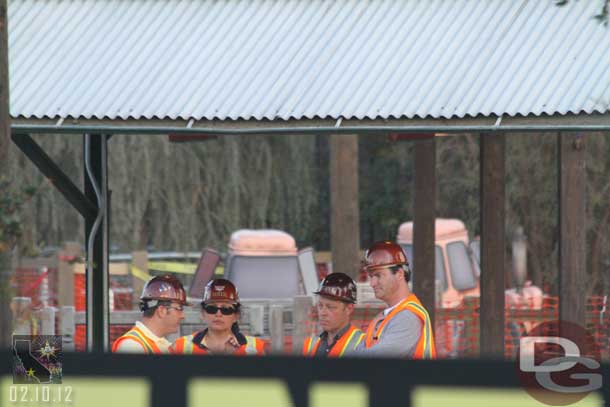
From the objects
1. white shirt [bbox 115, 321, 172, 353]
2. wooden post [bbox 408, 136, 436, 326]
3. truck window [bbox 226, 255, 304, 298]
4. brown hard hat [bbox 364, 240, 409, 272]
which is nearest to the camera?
white shirt [bbox 115, 321, 172, 353]

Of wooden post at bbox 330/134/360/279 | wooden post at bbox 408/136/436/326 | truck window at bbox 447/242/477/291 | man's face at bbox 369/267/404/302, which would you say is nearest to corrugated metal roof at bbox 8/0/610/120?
man's face at bbox 369/267/404/302

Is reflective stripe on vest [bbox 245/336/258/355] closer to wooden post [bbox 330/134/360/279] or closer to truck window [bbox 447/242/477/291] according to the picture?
wooden post [bbox 330/134/360/279]

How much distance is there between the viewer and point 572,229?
13.0m

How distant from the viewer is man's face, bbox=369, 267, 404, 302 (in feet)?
28.5

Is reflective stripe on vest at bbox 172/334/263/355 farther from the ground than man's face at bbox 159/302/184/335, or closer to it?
closer to it

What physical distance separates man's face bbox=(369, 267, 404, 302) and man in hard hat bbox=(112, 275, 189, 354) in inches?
48.2

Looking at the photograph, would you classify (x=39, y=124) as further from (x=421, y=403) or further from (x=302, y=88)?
(x=421, y=403)

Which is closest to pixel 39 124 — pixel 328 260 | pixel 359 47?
pixel 359 47

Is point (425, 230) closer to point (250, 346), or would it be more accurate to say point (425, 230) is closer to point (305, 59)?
point (305, 59)

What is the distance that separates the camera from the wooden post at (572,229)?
1268cm

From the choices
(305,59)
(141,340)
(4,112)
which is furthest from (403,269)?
(4,112)

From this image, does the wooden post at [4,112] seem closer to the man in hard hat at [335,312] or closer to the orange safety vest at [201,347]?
the orange safety vest at [201,347]

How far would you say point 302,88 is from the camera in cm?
937

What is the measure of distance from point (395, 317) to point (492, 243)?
3.63 metres
